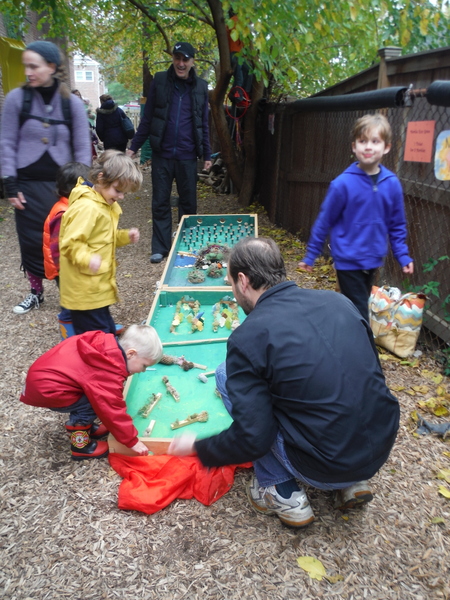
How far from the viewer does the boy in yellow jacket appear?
114 inches

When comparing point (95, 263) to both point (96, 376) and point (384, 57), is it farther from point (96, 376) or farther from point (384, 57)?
point (384, 57)

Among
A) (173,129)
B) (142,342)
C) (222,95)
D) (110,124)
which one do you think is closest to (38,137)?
(142,342)

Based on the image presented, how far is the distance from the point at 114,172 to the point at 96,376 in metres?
1.26

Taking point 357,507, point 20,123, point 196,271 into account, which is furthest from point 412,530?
point 20,123

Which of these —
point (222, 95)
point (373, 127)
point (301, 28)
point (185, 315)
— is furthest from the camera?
point (222, 95)

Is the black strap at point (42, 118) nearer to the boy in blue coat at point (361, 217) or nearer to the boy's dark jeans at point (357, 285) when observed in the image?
the boy in blue coat at point (361, 217)

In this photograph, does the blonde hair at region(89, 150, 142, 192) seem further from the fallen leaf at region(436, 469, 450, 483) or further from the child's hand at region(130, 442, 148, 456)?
the fallen leaf at region(436, 469, 450, 483)

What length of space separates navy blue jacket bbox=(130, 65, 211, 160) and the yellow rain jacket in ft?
9.49

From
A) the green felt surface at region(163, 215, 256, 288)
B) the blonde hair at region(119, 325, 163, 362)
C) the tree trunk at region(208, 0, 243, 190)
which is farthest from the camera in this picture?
the tree trunk at region(208, 0, 243, 190)

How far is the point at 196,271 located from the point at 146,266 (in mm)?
1419

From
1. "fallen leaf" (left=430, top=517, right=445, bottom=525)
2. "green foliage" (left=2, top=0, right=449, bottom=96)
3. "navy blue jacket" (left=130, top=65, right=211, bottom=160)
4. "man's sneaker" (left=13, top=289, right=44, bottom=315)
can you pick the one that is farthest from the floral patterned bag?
"navy blue jacket" (left=130, top=65, right=211, bottom=160)

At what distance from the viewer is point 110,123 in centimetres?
→ 1028

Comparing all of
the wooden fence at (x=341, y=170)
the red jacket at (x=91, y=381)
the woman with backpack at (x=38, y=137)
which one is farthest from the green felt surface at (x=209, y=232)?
the red jacket at (x=91, y=381)

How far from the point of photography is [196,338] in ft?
12.9
